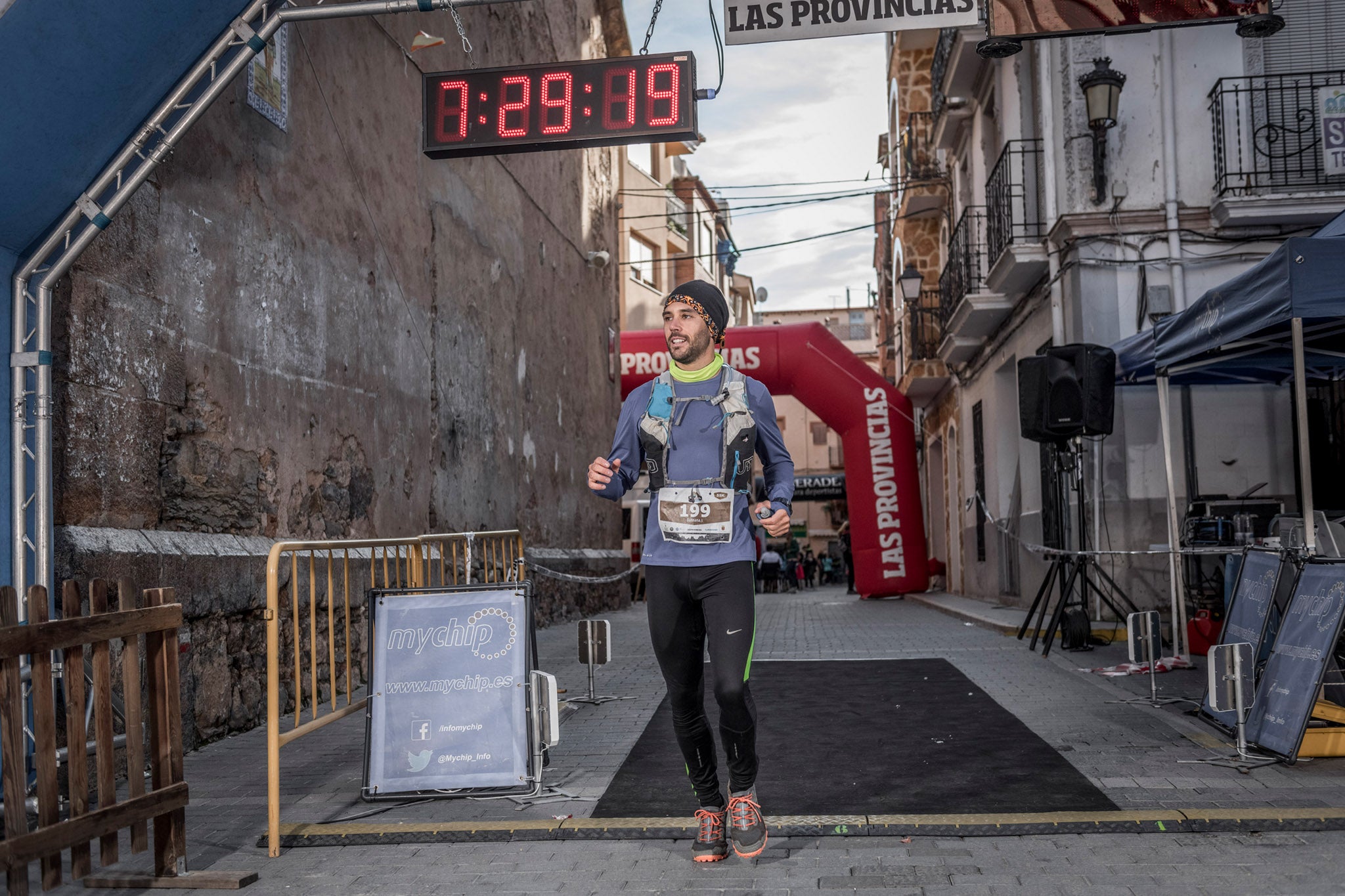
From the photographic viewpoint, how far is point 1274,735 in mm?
5711

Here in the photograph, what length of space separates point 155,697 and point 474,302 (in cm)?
878

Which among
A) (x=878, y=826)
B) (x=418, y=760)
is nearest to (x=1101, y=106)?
(x=878, y=826)

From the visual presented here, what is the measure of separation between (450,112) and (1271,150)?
889cm

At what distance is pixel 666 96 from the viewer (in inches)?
297

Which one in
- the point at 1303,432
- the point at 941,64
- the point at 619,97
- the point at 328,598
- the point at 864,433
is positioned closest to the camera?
the point at 1303,432

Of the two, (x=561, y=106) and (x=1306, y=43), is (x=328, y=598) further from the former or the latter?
(x=1306, y=43)

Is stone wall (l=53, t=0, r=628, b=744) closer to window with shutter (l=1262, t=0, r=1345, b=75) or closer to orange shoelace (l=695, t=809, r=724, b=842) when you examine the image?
orange shoelace (l=695, t=809, r=724, b=842)

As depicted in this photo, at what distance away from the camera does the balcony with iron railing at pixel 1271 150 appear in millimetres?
12344

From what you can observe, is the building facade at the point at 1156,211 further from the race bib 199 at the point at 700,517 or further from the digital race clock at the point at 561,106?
the race bib 199 at the point at 700,517

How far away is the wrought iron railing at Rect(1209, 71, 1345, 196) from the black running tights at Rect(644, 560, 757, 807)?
10279 millimetres

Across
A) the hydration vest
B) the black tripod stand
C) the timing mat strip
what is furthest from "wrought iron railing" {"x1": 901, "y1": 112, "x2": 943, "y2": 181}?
the hydration vest

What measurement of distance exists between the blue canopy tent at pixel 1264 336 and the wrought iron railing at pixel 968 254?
679cm

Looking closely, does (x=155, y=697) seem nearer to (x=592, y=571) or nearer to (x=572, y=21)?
(x=592, y=571)

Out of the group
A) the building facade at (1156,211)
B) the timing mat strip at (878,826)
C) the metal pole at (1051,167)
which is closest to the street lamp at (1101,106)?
the building facade at (1156,211)
